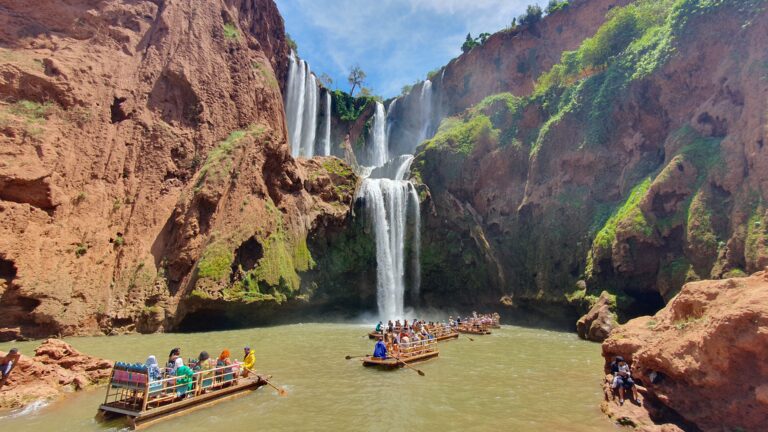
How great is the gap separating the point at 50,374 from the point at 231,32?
3292 centimetres

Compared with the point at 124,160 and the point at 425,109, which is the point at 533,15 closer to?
the point at 425,109

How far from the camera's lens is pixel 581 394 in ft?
42.0

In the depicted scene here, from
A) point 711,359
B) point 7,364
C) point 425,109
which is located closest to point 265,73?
→ point 425,109

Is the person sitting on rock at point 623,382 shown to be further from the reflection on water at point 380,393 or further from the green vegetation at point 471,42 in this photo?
the green vegetation at point 471,42

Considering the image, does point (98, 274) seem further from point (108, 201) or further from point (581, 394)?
point (581, 394)

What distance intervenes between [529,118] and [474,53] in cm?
1981

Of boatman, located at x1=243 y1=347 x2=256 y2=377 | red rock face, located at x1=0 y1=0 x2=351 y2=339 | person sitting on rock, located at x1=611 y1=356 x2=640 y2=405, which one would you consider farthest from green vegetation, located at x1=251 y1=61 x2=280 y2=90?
person sitting on rock, located at x1=611 y1=356 x2=640 y2=405

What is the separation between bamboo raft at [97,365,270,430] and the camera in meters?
9.77

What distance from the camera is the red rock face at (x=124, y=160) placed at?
22.8m

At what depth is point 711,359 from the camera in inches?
352

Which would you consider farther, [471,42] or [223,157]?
[471,42]

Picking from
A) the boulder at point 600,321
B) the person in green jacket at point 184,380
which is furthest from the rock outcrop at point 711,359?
the boulder at point 600,321

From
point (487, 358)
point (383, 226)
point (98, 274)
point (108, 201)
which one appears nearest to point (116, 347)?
point (98, 274)

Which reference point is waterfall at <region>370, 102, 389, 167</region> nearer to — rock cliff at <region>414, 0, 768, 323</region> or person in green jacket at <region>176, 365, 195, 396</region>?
rock cliff at <region>414, 0, 768, 323</region>
